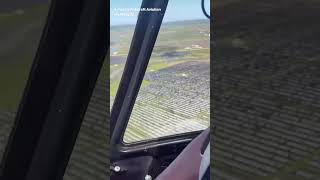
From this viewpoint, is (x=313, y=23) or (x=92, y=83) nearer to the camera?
(x=92, y=83)

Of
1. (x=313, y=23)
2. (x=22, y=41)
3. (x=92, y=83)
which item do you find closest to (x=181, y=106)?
(x=92, y=83)

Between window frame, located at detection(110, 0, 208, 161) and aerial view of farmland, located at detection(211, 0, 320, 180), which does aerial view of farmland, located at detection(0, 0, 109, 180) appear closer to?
window frame, located at detection(110, 0, 208, 161)

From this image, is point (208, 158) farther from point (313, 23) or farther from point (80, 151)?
point (313, 23)

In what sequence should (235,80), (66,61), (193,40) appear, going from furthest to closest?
(235,80)
(66,61)
(193,40)

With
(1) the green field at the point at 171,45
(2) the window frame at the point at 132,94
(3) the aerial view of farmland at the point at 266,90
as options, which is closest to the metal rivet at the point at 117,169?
(2) the window frame at the point at 132,94

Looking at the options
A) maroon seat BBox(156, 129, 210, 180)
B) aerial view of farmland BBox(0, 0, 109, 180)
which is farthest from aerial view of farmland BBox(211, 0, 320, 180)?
maroon seat BBox(156, 129, 210, 180)

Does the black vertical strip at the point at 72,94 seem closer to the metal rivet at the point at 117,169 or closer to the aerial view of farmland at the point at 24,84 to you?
the aerial view of farmland at the point at 24,84
